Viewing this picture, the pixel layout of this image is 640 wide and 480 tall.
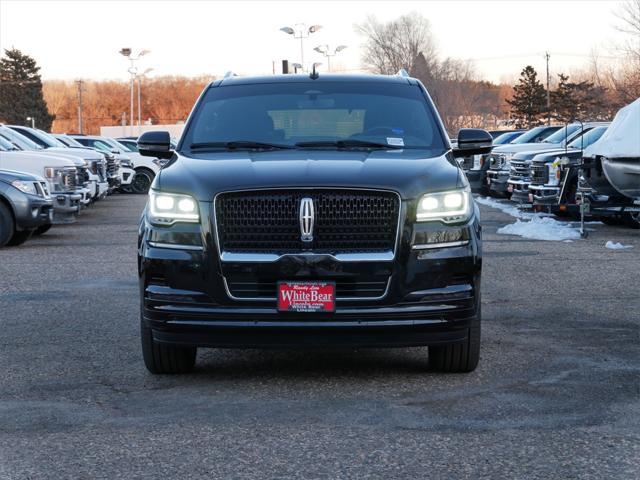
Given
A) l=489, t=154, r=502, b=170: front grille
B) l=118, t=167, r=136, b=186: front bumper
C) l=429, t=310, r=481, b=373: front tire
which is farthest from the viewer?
l=118, t=167, r=136, b=186: front bumper

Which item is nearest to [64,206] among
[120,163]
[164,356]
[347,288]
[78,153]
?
[78,153]

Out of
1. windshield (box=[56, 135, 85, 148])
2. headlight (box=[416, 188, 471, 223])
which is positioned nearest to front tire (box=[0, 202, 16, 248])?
headlight (box=[416, 188, 471, 223])

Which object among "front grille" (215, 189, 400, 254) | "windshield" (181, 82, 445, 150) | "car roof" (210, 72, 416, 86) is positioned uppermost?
"car roof" (210, 72, 416, 86)

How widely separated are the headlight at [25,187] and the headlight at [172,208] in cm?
1073

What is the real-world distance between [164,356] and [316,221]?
130 cm

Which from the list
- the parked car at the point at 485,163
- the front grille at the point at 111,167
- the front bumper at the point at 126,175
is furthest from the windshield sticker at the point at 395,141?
the front bumper at the point at 126,175

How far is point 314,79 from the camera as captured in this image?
855 cm

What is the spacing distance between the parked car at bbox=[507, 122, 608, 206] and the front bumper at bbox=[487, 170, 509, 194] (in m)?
2.08

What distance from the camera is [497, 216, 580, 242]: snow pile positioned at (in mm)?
18531

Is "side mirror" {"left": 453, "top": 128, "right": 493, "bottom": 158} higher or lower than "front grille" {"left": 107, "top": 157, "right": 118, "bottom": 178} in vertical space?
higher

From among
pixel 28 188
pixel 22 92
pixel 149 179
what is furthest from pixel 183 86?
pixel 28 188

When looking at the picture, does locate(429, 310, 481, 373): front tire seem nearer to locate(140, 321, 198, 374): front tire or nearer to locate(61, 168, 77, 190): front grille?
locate(140, 321, 198, 374): front tire

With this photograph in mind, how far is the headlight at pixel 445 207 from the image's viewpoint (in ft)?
22.0

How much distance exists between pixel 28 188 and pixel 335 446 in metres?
12.6
